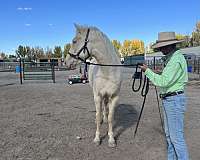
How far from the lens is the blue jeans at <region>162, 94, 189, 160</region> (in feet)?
11.8

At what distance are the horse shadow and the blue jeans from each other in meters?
2.19

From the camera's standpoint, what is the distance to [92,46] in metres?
4.99

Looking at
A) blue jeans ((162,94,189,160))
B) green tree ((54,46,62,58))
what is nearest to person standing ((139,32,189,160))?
blue jeans ((162,94,189,160))

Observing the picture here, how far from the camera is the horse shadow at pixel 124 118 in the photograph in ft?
21.2

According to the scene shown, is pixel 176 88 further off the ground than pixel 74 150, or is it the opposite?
pixel 176 88

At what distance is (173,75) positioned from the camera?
3.41 m

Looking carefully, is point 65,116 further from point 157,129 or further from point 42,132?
point 157,129

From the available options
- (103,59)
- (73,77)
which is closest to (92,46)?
(103,59)

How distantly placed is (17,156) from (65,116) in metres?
3.18

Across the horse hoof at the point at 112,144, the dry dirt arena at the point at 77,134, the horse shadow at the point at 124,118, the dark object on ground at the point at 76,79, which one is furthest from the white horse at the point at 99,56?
the dark object on ground at the point at 76,79

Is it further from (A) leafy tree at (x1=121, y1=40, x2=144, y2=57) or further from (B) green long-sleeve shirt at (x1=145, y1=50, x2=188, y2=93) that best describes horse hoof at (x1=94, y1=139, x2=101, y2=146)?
(A) leafy tree at (x1=121, y1=40, x2=144, y2=57)

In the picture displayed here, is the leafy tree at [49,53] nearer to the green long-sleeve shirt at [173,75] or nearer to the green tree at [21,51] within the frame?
the green tree at [21,51]

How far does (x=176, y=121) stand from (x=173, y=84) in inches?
18.5

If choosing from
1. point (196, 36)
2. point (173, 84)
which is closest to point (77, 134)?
point (173, 84)
